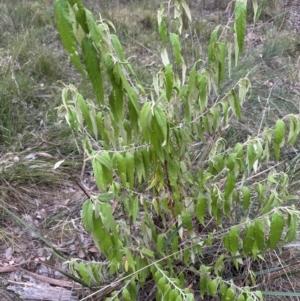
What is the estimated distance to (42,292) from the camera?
83.9 inches

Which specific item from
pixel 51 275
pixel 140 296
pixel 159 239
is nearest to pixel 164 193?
pixel 159 239

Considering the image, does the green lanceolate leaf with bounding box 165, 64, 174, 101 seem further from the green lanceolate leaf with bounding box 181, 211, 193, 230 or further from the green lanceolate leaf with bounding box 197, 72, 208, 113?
the green lanceolate leaf with bounding box 181, 211, 193, 230

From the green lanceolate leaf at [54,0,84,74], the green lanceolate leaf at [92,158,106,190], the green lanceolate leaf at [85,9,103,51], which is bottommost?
the green lanceolate leaf at [92,158,106,190]

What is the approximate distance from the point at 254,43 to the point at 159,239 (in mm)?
3664

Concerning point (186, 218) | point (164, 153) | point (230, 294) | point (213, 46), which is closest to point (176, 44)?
point (213, 46)

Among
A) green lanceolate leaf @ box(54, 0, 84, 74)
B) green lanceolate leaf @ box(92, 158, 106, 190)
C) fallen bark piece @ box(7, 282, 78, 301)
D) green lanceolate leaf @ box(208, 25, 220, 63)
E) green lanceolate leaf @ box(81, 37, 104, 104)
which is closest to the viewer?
green lanceolate leaf @ box(54, 0, 84, 74)

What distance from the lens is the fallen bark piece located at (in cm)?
211

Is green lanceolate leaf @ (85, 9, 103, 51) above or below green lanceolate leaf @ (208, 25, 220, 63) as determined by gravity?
above

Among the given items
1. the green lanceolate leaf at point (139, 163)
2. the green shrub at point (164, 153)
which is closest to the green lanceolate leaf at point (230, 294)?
the green shrub at point (164, 153)

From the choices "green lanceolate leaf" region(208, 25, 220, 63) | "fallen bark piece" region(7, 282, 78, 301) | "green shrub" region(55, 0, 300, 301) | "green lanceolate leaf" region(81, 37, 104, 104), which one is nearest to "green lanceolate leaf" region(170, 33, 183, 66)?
"green shrub" region(55, 0, 300, 301)

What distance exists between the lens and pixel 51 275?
226 cm

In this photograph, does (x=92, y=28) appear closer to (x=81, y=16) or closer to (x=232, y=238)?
(x=81, y=16)

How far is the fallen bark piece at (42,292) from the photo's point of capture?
2109 millimetres

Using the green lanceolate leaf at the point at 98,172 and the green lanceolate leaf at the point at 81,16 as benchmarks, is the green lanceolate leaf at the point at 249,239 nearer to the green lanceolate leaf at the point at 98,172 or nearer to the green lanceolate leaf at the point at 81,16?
the green lanceolate leaf at the point at 98,172
